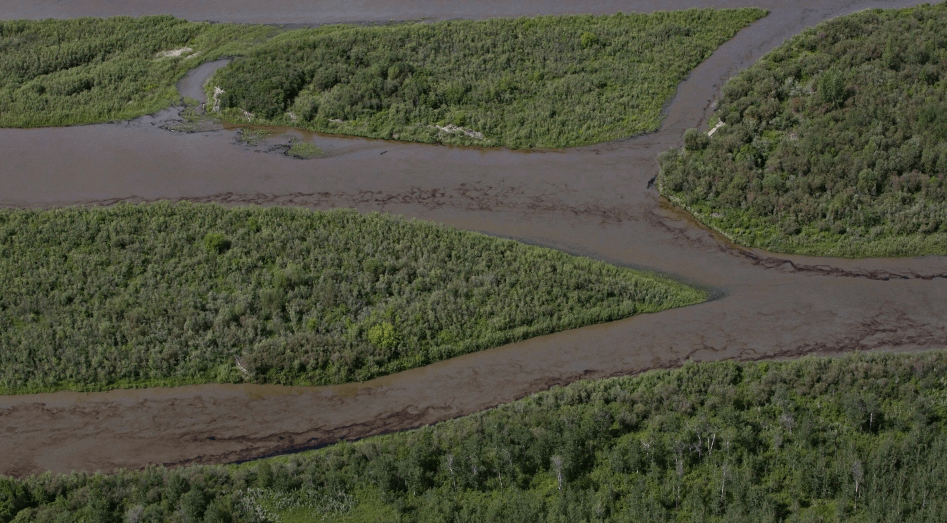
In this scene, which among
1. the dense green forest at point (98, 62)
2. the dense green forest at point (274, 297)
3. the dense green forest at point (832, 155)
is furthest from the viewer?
the dense green forest at point (98, 62)

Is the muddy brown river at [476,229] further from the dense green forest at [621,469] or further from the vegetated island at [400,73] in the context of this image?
the dense green forest at [621,469]

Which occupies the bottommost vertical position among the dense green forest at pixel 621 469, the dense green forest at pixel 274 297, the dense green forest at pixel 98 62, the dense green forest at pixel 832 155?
the dense green forest at pixel 621 469

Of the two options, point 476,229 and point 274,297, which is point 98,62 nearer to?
point 274,297

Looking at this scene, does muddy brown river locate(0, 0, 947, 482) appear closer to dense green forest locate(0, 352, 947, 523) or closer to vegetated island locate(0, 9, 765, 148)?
vegetated island locate(0, 9, 765, 148)

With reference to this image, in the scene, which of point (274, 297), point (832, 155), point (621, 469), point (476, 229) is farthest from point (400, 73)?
point (621, 469)

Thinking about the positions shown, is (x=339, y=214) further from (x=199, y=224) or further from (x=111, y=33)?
(x=111, y=33)

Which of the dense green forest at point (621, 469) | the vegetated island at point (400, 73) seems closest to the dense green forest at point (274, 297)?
the dense green forest at point (621, 469)

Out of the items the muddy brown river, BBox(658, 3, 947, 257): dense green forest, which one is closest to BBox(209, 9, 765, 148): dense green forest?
the muddy brown river
